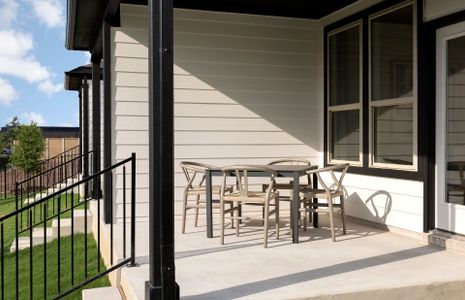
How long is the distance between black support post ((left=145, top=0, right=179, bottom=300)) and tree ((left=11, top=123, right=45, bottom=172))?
1154 centimetres

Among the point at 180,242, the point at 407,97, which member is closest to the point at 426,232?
the point at 407,97

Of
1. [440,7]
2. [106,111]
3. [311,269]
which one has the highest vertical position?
[440,7]

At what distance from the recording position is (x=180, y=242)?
13.7 feet

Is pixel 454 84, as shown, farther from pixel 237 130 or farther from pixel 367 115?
pixel 237 130

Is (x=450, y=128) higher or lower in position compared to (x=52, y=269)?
higher

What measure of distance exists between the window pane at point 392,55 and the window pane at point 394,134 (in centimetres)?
14

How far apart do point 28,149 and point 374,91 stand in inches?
431

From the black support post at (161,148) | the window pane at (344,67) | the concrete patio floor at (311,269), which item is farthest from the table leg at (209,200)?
the window pane at (344,67)

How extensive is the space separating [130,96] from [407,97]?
2684 mm

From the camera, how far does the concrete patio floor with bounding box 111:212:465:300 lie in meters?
2.80

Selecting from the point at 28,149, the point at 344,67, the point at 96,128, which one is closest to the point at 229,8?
the point at 344,67

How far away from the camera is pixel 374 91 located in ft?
16.1

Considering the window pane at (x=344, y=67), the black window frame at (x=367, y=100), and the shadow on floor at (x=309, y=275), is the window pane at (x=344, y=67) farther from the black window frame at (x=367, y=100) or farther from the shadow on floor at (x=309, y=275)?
the shadow on floor at (x=309, y=275)

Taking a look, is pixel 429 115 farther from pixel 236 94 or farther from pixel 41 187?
pixel 41 187
